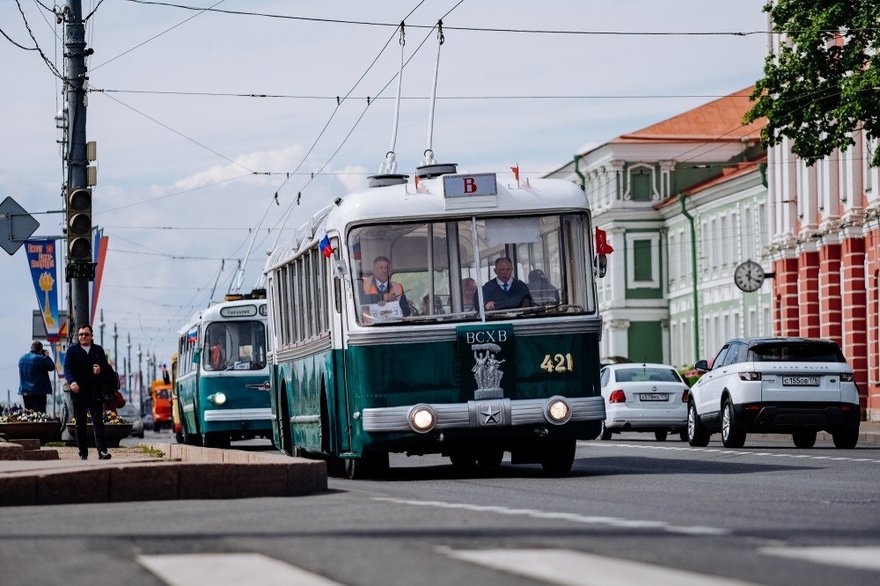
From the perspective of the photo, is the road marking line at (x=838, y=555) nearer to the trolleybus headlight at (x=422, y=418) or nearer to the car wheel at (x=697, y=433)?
the trolleybus headlight at (x=422, y=418)

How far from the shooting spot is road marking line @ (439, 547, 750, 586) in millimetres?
8273

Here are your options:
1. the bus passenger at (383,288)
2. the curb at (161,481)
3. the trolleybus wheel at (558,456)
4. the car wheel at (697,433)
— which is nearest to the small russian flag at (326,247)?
the bus passenger at (383,288)

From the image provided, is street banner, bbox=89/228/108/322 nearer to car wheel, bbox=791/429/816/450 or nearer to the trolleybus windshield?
car wheel, bbox=791/429/816/450

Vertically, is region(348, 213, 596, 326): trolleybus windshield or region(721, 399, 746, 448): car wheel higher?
region(348, 213, 596, 326): trolleybus windshield

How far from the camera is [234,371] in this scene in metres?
35.9

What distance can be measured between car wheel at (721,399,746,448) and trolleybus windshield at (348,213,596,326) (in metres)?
10.3

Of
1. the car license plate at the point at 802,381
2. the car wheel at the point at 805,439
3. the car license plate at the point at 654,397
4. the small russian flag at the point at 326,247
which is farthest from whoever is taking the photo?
the car license plate at the point at 654,397

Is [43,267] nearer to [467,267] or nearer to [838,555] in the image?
[467,267]

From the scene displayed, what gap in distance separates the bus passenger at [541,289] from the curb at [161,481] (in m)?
3.77

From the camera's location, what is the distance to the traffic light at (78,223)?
24391 millimetres

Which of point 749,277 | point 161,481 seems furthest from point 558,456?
Result: point 749,277

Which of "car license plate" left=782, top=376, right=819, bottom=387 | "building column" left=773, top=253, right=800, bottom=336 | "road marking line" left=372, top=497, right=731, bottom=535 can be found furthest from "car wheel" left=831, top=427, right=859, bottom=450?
"building column" left=773, top=253, right=800, bottom=336

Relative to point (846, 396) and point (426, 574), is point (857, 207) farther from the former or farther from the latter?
point (426, 574)

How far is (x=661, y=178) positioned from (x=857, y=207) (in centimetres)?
4143
